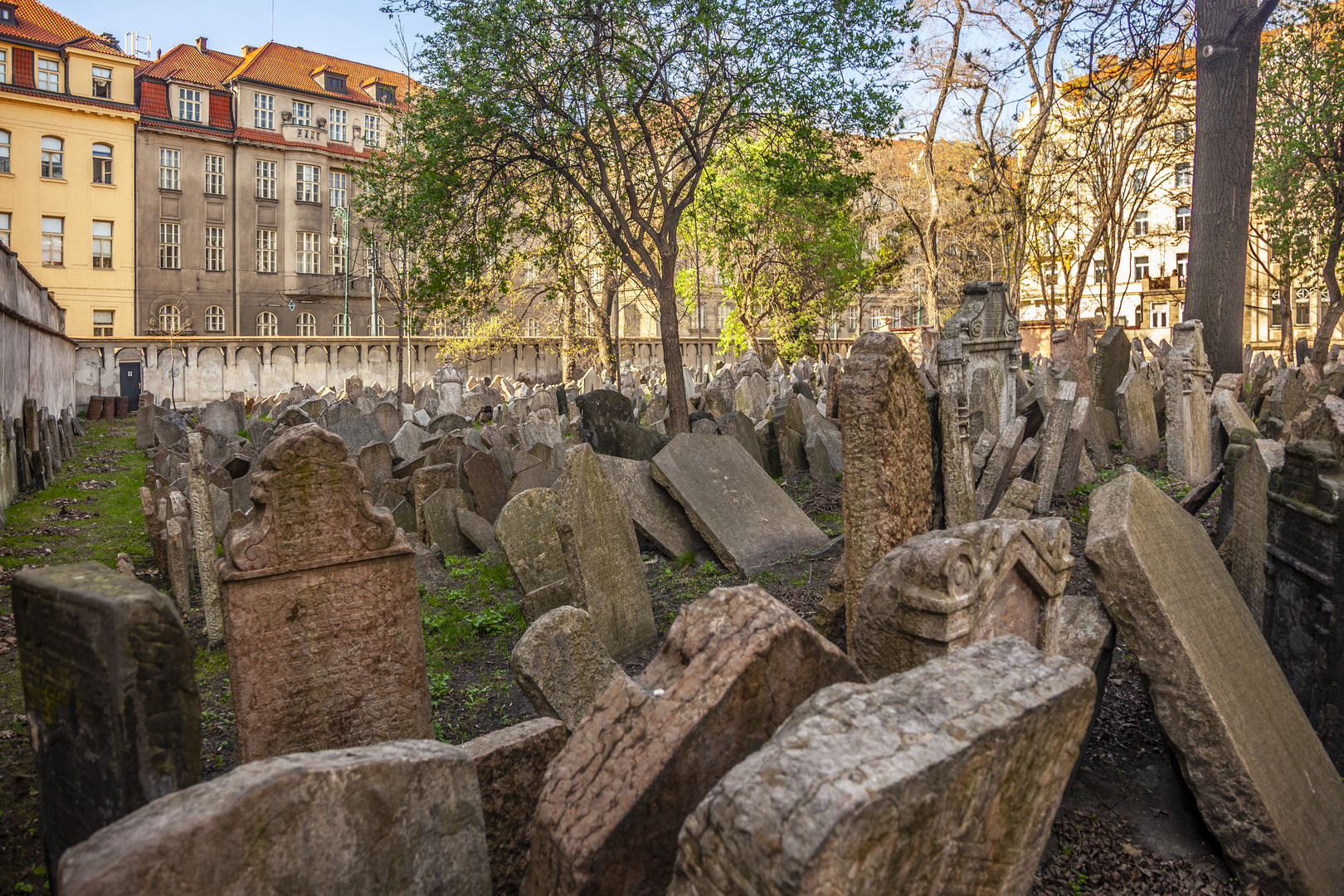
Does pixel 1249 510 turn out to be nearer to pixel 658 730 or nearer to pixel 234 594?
pixel 658 730

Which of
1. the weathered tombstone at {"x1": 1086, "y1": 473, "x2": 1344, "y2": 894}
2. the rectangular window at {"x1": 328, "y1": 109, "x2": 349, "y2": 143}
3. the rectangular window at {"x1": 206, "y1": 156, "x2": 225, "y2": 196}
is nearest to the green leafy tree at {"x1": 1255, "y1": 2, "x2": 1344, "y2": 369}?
the weathered tombstone at {"x1": 1086, "y1": 473, "x2": 1344, "y2": 894}

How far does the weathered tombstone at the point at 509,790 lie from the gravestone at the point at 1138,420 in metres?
8.31


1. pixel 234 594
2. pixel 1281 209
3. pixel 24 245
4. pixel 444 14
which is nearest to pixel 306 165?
pixel 24 245

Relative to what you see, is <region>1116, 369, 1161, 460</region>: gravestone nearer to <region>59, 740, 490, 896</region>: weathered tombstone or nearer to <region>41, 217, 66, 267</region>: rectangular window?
<region>59, 740, 490, 896</region>: weathered tombstone

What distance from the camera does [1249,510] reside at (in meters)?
4.08

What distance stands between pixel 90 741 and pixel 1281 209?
85.1 feet

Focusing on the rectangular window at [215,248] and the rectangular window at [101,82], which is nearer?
the rectangular window at [101,82]

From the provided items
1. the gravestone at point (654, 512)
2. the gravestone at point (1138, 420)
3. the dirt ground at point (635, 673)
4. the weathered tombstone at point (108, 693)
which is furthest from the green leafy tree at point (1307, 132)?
the weathered tombstone at point (108, 693)

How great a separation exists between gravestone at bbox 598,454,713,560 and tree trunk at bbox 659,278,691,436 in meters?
3.64

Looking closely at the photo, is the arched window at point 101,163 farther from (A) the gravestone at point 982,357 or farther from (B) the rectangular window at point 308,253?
(A) the gravestone at point 982,357

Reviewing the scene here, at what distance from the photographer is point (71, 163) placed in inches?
1358

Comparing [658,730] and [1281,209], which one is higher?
[1281,209]

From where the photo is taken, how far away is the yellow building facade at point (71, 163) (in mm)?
33406

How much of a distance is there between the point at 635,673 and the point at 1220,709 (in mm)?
3056
